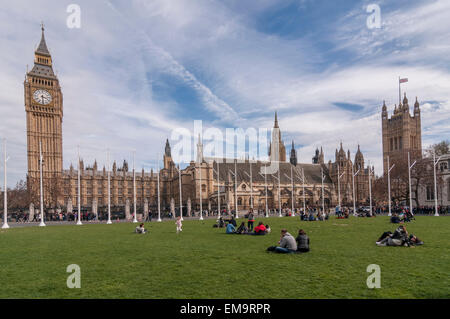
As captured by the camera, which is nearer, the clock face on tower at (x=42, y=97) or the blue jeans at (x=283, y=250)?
the blue jeans at (x=283, y=250)

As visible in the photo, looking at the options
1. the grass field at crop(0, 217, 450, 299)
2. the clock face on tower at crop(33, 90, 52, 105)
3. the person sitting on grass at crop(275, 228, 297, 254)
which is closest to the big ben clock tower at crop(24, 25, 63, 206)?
the clock face on tower at crop(33, 90, 52, 105)

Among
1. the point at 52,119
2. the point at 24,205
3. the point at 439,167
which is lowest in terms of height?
the point at 24,205

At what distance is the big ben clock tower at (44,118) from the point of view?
274 ft

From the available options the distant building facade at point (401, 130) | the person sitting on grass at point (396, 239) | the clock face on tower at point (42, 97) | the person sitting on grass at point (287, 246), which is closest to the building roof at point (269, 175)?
the distant building facade at point (401, 130)

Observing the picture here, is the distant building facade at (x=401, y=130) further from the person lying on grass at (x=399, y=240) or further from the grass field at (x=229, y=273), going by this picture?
the grass field at (x=229, y=273)

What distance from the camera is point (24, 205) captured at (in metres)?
66.9

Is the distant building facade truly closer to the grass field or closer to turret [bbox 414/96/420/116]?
turret [bbox 414/96/420/116]

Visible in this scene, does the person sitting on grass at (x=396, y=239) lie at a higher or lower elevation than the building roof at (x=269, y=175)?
lower

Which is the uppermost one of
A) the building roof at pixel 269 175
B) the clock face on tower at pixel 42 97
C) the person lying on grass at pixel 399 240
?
the clock face on tower at pixel 42 97

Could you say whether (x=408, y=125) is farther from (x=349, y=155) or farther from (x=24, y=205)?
(x=24, y=205)

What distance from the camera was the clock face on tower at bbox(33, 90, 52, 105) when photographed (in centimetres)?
8456

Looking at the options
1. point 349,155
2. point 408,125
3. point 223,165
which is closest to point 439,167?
point 349,155

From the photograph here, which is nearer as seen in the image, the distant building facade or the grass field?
the grass field
